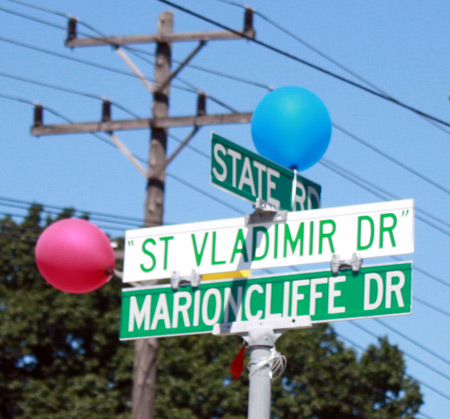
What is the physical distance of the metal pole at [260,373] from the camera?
180 inches

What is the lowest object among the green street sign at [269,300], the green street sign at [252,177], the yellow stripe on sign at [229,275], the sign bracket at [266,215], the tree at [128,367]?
the green street sign at [269,300]

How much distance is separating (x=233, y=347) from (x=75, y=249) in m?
19.2

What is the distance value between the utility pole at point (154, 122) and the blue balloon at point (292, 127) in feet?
18.0

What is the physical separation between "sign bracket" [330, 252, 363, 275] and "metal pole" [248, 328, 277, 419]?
42 cm

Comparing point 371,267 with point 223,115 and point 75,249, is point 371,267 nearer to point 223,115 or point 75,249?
point 75,249

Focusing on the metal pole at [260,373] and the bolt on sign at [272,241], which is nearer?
the metal pole at [260,373]

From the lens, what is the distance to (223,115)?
1166 cm

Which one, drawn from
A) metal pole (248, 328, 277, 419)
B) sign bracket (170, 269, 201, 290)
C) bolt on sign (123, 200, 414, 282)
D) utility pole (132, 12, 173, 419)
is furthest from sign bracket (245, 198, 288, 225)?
utility pole (132, 12, 173, 419)

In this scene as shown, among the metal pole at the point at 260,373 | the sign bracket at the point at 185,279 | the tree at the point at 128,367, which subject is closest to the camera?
the metal pole at the point at 260,373

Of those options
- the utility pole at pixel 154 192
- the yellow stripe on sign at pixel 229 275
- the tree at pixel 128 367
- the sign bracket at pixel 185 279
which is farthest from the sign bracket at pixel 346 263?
the tree at pixel 128 367

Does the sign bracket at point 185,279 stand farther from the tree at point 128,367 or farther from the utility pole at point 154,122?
the tree at point 128,367

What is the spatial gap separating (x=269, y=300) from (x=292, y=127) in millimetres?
1112

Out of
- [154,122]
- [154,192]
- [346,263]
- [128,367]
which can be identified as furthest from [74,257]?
[128,367]

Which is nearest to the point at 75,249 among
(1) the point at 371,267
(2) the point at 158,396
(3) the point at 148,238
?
(3) the point at 148,238
